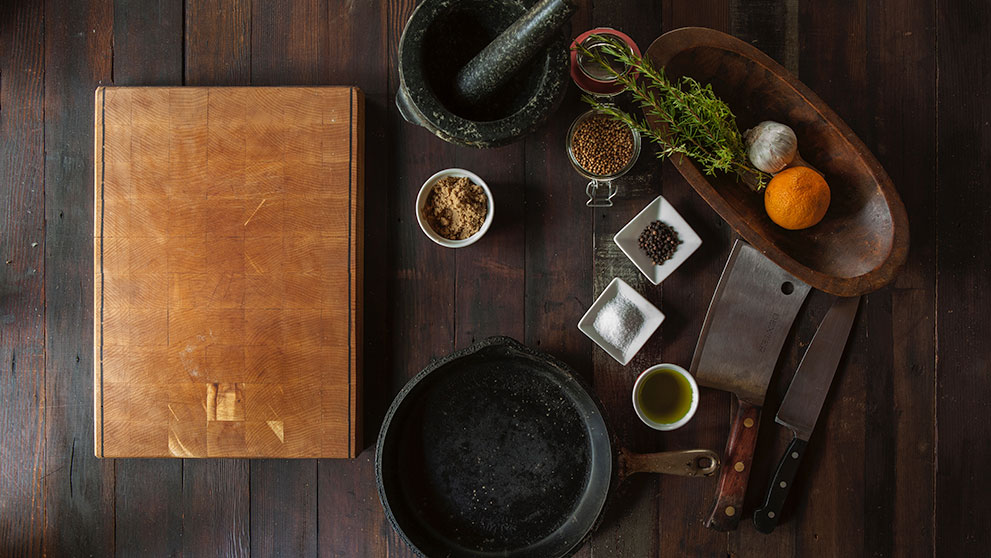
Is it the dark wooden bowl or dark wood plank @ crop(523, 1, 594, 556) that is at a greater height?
the dark wooden bowl

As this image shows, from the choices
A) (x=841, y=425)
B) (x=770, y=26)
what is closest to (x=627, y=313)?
(x=841, y=425)

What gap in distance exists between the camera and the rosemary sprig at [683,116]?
0.96 metres

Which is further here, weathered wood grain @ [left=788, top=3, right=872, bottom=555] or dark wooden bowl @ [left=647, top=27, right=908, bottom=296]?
weathered wood grain @ [left=788, top=3, right=872, bottom=555]

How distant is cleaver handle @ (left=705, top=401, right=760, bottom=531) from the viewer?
3.62 feet

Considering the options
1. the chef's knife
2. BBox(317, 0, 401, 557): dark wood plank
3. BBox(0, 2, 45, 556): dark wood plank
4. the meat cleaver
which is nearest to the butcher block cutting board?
BBox(317, 0, 401, 557): dark wood plank

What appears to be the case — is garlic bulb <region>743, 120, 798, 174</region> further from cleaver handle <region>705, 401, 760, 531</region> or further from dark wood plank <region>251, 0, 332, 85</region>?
dark wood plank <region>251, 0, 332, 85</region>

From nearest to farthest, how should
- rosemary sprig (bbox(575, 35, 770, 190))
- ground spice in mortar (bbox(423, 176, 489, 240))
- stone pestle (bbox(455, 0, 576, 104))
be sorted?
stone pestle (bbox(455, 0, 576, 104)) → rosemary sprig (bbox(575, 35, 770, 190)) → ground spice in mortar (bbox(423, 176, 489, 240))

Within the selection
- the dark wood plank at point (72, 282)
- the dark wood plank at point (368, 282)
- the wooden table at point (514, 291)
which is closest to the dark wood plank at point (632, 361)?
the wooden table at point (514, 291)

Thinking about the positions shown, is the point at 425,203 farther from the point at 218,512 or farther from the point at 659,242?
Answer: the point at 218,512

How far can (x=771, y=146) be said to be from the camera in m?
1.00

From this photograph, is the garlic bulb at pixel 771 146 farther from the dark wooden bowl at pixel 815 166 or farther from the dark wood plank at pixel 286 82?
the dark wood plank at pixel 286 82

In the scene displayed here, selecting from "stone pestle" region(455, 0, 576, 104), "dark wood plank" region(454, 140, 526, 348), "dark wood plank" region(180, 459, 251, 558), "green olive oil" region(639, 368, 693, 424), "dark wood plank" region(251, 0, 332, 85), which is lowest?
"dark wood plank" region(180, 459, 251, 558)

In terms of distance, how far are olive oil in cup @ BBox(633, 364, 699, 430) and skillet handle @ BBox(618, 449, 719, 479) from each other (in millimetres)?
53

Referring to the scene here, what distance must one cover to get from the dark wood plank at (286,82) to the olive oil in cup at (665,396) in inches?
26.1
